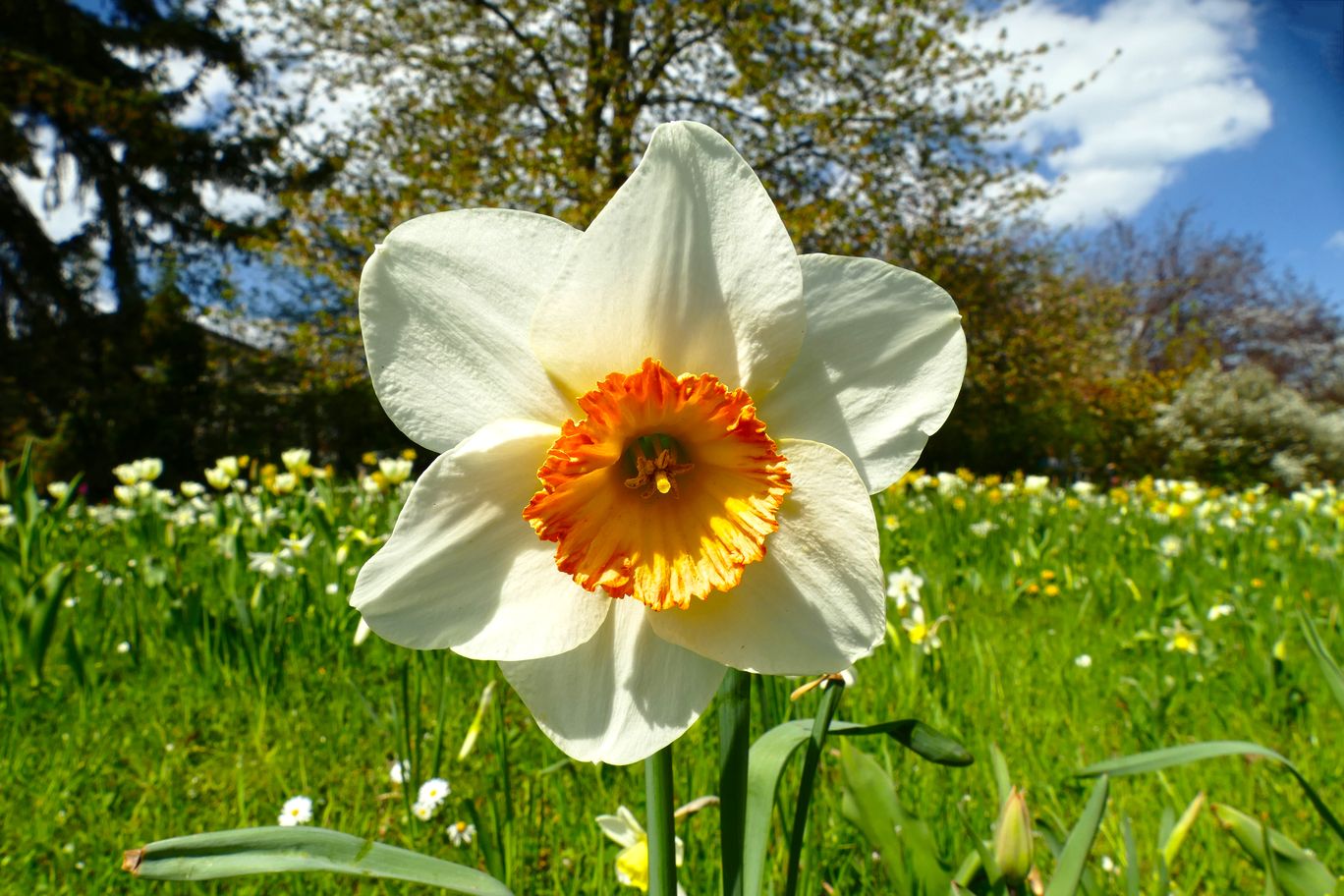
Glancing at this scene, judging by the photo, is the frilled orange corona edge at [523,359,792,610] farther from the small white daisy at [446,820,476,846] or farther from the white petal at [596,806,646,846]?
the small white daisy at [446,820,476,846]

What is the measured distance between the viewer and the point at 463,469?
0.65m

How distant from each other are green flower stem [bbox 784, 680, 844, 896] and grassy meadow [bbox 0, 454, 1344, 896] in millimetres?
284

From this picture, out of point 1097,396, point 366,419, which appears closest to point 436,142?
point 366,419

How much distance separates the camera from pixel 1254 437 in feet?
38.5

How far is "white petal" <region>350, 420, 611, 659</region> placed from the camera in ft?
2.10

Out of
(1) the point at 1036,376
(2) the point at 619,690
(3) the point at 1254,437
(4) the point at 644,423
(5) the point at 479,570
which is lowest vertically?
(3) the point at 1254,437

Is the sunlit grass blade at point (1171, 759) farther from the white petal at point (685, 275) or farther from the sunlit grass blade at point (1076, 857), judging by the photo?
the white petal at point (685, 275)

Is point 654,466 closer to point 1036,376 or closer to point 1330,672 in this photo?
point 1330,672

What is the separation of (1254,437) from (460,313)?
14183mm

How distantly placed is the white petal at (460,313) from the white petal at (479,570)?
42mm

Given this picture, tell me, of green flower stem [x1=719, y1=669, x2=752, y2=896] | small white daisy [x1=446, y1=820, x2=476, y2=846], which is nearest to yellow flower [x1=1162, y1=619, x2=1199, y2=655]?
small white daisy [x1=446, y1=820, x2=476, y2=846]

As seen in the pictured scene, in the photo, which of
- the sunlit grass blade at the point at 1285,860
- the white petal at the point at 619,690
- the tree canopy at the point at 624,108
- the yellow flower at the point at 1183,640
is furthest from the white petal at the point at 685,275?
the tree canopy at the point at 624,108

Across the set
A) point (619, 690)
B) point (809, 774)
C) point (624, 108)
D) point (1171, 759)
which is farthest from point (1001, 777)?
point (624, 108)

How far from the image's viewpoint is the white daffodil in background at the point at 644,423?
66cm
